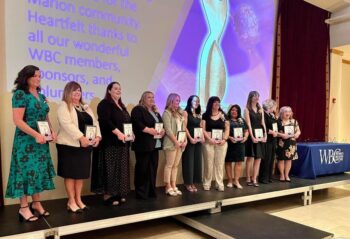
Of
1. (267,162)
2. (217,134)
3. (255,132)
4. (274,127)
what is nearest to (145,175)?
(217,134)

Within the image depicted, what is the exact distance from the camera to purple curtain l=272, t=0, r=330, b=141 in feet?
19.0

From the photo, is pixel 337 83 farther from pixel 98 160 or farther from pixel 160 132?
pixel 98 160

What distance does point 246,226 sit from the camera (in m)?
3.15

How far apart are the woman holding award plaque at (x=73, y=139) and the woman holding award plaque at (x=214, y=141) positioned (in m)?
1.50

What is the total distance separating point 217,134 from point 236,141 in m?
0.38

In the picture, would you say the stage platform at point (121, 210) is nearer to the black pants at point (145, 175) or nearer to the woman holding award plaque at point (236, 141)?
the black pants at point (145, 175)

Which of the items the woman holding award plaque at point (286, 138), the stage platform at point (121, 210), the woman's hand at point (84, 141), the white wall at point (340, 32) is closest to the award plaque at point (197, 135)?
the stage platform at point (121, 210)

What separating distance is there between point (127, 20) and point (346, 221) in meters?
3.69

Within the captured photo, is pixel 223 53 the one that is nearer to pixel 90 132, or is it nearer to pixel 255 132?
pixel 255 132

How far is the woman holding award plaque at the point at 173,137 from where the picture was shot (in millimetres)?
3539

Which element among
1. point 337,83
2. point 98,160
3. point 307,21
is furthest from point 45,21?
point 337,83

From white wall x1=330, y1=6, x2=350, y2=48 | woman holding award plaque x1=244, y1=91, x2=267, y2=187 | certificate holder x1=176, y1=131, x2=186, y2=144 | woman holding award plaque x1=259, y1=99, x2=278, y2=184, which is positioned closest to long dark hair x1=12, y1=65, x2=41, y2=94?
certificate holder x1=176, y1=131, x2=186, y2=144

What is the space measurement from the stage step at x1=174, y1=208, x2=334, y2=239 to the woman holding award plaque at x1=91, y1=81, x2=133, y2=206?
0.86m

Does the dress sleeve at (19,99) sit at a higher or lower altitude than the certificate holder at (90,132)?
higher
